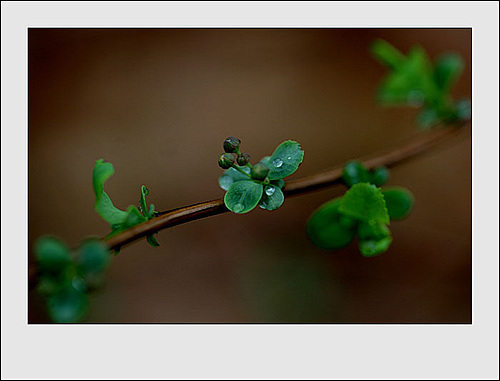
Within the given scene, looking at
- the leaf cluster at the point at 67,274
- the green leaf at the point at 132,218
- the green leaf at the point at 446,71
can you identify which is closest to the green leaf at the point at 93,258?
the leaf cluster at the point at 67,274

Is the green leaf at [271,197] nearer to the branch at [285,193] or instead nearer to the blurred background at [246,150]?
the branch at [285,193]

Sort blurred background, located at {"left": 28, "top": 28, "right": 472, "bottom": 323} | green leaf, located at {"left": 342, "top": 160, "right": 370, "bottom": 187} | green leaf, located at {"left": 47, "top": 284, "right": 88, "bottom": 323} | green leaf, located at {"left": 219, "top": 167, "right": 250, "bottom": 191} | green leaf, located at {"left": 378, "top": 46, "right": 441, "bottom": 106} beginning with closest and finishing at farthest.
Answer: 1. green leaf, located at {"left": 47, "top": 284, "right": 88, "bottom": 323}
2. green leaf, located at {"left": 219, "top": 167, "right": 250, "bottom": 191}
3. green leaf, located at {"left": 342, "top": 160, "right": 370, "bottom": 187}
4. green leaf, located at {"left": 378, "top": 46, "right": 441, "bottom": 106}
5. blurred background, located at {"left": 28, "top": 28, "right": 472, "bottom": 323}

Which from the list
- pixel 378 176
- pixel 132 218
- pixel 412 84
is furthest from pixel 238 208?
pixel 412 84

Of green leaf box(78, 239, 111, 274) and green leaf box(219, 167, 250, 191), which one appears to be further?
green leaf box(219, 167, 250, 191)

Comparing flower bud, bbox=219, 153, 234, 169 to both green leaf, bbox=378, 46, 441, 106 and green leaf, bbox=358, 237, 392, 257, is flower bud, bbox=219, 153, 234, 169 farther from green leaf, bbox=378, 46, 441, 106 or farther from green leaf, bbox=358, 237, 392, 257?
green leaf, bbox=378, 46, 441, 106

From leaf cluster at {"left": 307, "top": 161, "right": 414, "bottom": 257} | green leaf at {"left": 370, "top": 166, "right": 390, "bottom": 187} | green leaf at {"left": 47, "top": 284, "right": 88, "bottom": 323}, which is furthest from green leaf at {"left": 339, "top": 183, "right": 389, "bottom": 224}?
green leaf at {"left": 47, "top": 284, "right": 88, "bottom": 323}

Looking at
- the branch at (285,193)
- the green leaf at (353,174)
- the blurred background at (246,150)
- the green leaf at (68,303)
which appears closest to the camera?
the green leaf at (68,303)
